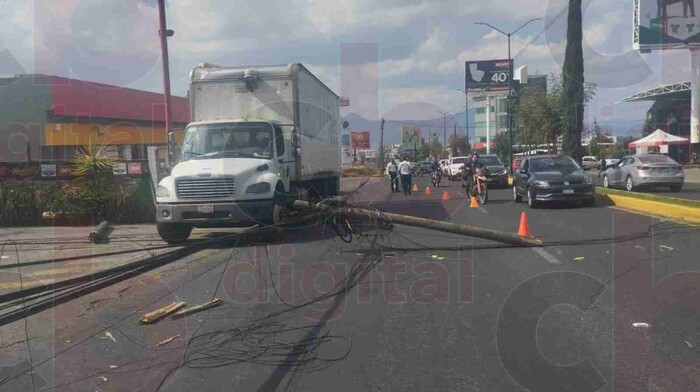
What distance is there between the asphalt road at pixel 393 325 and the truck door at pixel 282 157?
333 centimetres

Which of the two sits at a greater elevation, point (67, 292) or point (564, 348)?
point (67, 292)

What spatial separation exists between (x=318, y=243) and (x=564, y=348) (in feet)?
23.8

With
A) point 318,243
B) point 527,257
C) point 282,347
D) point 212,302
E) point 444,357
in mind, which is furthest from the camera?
point 318,243

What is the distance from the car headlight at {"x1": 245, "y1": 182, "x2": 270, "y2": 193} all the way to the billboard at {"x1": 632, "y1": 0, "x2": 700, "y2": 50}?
5603cm

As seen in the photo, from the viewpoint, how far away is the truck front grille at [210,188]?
12781 millimetres

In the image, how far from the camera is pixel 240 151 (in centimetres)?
1391

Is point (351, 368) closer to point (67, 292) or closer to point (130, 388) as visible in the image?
point (130, 388)

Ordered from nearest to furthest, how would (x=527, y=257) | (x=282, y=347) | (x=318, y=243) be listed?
(x=282, y=347), (x=527, y=257), (x=318, y=243)

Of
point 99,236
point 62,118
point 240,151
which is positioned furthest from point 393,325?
point 62,118

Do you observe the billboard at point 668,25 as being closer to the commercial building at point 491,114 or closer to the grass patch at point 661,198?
the commercial building at point 491,114

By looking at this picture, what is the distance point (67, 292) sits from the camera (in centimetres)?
564

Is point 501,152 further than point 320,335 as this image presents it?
Yes

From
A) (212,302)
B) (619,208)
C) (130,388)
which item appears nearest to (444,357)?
(130,388)

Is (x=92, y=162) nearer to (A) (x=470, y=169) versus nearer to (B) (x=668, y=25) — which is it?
(A) (x=470, y=169)
